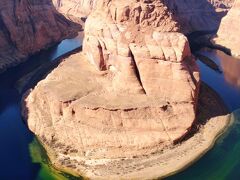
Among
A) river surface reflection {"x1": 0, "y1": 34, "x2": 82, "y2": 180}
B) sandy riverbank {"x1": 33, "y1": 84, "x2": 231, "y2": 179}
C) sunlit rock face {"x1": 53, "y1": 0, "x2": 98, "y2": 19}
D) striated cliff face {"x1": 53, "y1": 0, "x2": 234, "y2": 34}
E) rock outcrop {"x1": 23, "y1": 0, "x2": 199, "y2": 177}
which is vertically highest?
rock outcrop {"x1": 23, "y1": 0, "x2": 199, "y2": 177}

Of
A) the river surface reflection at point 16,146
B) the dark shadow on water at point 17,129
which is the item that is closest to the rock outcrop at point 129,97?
the river surface reflection at point 16,146

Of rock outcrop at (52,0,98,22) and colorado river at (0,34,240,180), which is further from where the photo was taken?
rock outcrop at (52,0,98,22)

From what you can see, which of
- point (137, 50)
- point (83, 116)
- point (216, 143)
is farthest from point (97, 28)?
point (216, 143)

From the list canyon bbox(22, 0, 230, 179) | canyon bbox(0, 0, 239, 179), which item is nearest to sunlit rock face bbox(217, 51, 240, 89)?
canyon bbox(0, 0, 239, 179)

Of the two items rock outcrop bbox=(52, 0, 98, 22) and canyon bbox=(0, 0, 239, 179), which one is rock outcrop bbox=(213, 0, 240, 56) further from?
rock outcrop bbox=(52, 0, 98, 22)

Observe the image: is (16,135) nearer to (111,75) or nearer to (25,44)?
(111,75)

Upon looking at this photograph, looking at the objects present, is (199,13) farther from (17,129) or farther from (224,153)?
(17,129)
